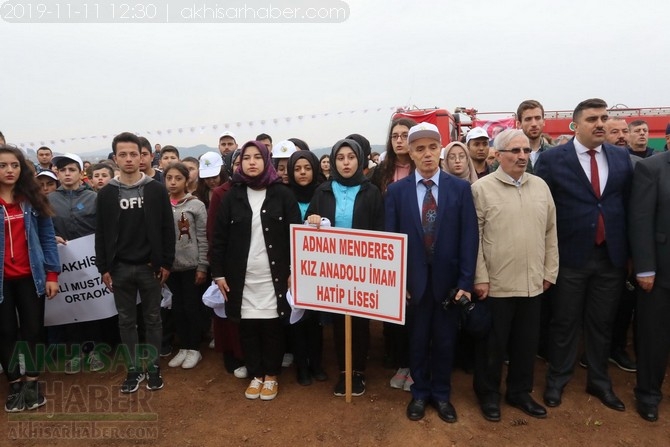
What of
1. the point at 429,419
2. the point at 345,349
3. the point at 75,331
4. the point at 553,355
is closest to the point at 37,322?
the point at 75,331

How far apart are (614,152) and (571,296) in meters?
1.20

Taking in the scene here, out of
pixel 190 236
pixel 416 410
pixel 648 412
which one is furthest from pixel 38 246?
pixel 648 412

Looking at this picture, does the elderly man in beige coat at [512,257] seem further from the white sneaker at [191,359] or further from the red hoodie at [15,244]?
the red hoodie at [15,244]

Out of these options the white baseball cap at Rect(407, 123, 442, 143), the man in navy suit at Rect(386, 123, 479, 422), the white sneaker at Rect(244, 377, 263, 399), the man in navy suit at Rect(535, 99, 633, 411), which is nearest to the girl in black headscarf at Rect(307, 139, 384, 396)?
the man in navy suit at Rect(386, 123, 479, 422)

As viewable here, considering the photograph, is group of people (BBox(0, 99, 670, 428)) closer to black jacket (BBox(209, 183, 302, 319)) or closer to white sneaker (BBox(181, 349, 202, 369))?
black jacket (BBox(209, 183, 302, 319))

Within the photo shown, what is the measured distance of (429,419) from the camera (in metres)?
3.17

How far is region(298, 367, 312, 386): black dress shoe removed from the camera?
377 cm

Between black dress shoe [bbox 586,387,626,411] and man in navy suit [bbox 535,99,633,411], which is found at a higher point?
man in navy suit [bbox 535,99,633,411]

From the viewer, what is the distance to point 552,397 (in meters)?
3.37

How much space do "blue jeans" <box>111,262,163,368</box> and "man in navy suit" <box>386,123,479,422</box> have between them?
7.04 ft

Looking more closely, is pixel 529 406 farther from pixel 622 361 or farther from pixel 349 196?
pixel 349 196

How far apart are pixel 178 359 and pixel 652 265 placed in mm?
4273

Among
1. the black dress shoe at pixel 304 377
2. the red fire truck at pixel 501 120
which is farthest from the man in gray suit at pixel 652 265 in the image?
the red fire truck at pixel 501 120

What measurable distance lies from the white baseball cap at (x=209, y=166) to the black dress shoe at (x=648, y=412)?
14.3ft
